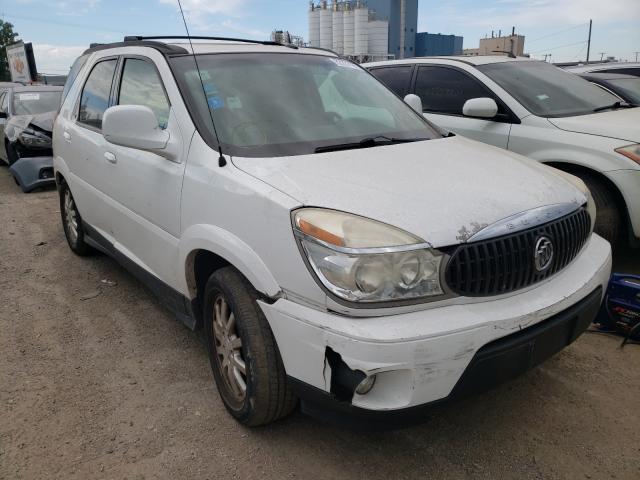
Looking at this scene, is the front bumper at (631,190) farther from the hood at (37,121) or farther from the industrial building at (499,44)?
the industrial building at (499,44)

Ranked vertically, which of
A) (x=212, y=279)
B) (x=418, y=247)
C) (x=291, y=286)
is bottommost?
(x=212, y=279)

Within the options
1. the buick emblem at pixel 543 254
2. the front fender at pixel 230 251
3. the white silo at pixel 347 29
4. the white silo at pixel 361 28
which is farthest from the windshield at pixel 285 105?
the white silo at pixel 347 29

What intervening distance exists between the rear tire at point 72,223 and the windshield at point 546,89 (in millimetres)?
3992

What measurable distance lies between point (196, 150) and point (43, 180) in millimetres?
6713

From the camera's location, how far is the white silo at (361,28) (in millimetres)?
36906

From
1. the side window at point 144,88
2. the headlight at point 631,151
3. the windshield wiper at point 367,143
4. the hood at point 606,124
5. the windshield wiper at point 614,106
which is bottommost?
the headlight at point 631,151

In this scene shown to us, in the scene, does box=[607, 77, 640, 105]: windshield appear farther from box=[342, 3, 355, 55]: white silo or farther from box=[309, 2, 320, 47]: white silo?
box=[309, 2, 320, 47]: white silo

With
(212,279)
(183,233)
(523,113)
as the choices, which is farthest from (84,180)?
(523,113)

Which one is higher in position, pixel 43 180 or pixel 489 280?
pixel 489 280

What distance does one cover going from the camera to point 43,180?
27.1ft

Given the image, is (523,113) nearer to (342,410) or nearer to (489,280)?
(489,280)

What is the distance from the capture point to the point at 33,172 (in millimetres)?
8250

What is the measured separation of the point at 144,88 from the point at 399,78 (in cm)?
335

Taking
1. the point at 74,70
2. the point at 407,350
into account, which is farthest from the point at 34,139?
the point at 407,350
